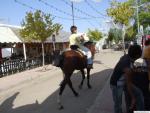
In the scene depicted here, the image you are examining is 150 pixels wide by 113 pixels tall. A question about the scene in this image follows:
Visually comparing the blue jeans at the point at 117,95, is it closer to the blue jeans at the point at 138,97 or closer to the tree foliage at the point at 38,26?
the blue jeans at the point at 138,97

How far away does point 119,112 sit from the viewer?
28.6 feet

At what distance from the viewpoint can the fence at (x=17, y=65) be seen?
25587 mm

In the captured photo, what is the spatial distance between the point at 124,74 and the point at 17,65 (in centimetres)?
2107

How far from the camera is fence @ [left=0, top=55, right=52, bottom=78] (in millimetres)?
25587

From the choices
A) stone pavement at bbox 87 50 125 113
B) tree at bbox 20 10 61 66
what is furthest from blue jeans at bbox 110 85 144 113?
tree at bbox 20 10 61 66

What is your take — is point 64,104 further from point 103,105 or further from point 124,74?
point 124,74

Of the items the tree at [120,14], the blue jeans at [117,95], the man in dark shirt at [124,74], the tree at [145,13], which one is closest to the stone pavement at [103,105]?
the blue jeans at [117,95]

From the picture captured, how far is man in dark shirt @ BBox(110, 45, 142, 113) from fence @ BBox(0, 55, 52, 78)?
56.7 ft

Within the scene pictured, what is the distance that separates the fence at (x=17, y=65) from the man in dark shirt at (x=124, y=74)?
17270 mm

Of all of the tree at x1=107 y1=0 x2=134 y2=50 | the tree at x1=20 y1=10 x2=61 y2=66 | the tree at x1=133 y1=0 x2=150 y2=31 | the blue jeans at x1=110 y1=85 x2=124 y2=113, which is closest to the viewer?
the blue jeans at x1=110 y1=85 x2=124 y2=113

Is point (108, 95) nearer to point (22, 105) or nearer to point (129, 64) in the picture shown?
point (22, 105)

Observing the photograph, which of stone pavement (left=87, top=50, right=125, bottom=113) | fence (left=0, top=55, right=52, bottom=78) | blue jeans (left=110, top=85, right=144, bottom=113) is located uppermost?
blue jeans (left=110, top=85, right=144, bottom=113)

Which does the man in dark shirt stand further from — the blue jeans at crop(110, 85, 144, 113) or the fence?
the fence

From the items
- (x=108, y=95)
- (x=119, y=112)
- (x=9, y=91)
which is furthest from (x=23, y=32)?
(x=119, y=112)
